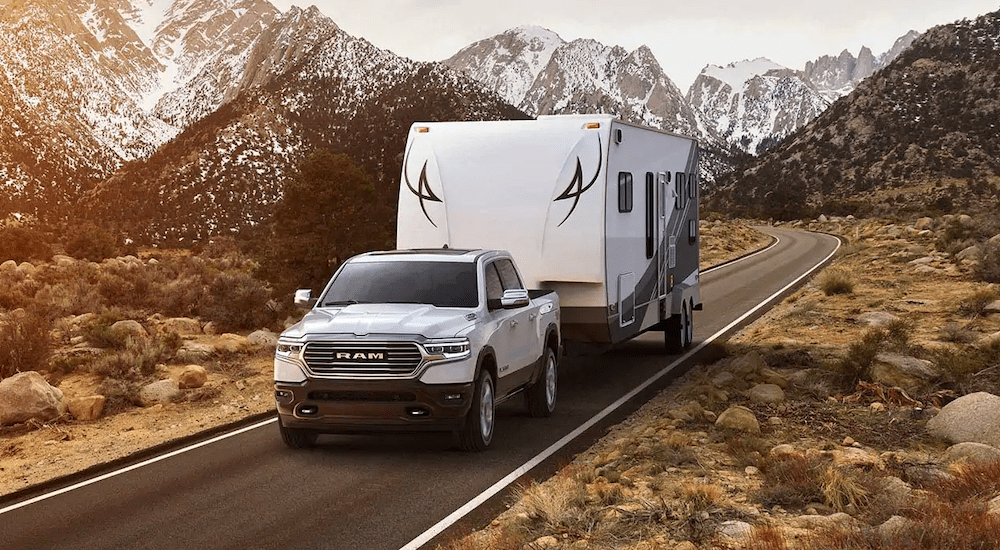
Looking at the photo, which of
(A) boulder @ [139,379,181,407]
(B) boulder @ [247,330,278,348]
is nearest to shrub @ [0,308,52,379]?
(A) boulder @ [139,379,181,407]

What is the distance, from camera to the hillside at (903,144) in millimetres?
99500

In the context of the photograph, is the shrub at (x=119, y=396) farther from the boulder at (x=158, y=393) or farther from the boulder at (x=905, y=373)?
the boulder at (x=905, y=373)

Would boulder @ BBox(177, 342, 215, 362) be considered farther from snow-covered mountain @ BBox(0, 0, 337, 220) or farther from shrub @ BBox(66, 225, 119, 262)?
snow-covered mountain @ BBox(0, 0, 337, 220)

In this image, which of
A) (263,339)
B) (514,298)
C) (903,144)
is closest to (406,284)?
(514,298)

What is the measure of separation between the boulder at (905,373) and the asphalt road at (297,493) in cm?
346

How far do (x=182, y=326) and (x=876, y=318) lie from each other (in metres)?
15.0

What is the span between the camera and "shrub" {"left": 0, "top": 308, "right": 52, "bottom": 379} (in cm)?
1734

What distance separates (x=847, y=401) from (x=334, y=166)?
14.9m

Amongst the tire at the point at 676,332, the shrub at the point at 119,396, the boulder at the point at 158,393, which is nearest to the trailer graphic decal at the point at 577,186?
the tire at the point at 676,332

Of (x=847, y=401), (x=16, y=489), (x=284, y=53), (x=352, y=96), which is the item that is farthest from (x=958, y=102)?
(x=16, y=489)

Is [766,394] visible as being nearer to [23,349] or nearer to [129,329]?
[23,349]

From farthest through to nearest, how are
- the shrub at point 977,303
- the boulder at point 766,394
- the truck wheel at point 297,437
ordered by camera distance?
the shrub at point 977,303 < the boulder at point 766,394 < the truck wheel at point 297,437

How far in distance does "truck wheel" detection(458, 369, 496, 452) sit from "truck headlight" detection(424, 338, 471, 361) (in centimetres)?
45

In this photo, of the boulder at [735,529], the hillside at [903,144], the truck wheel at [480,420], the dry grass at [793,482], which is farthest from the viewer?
the hillside at [903,144]
